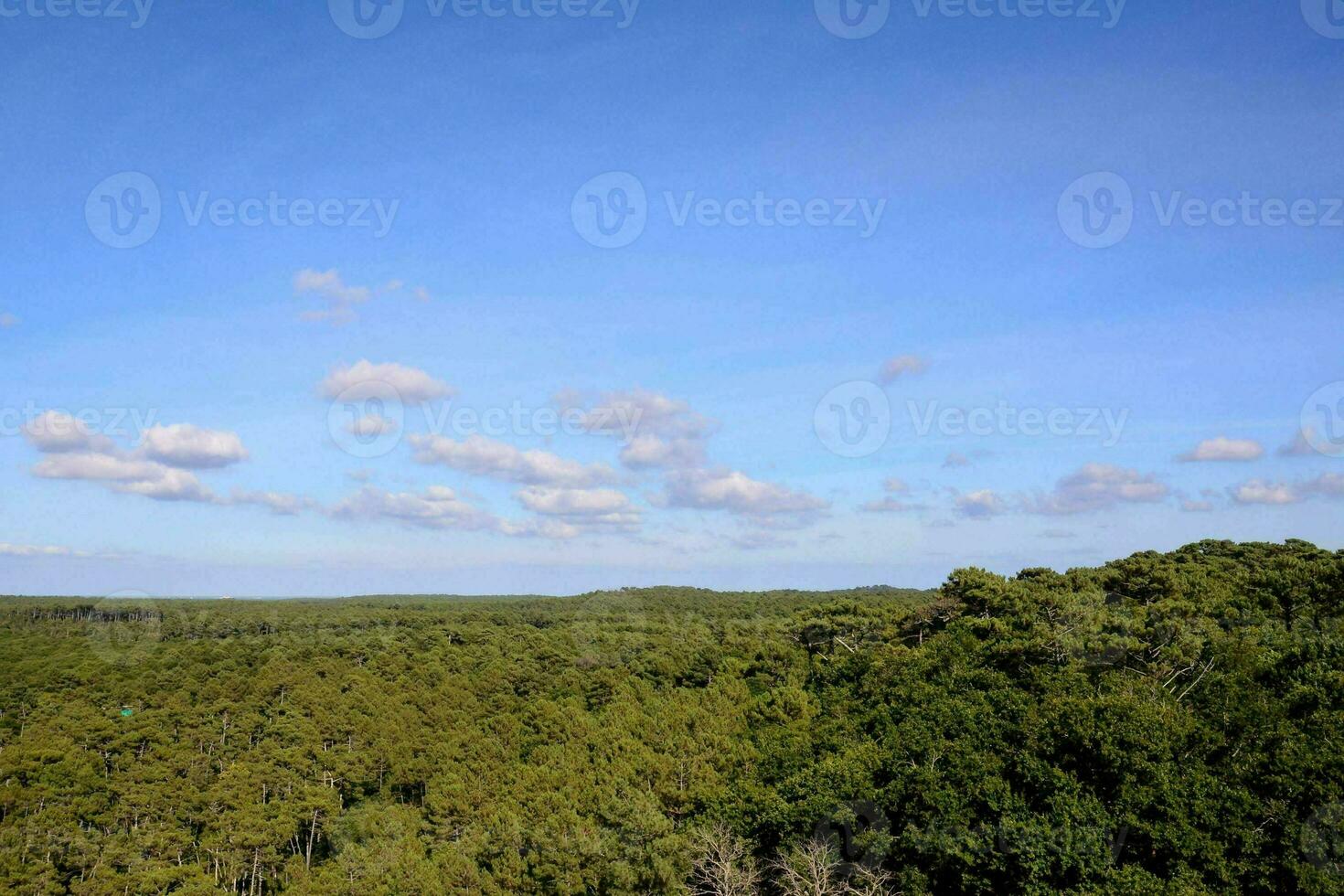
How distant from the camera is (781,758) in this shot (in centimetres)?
4294

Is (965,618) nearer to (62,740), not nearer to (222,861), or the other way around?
(222,861)

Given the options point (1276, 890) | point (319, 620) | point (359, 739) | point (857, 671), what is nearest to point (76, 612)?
point (319, 620)

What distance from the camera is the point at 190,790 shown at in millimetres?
55312

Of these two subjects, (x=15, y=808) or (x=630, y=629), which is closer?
(x=15, y=808)

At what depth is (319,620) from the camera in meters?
142

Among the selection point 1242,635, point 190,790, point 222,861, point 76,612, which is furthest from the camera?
point 76,612

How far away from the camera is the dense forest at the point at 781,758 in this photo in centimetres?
3052

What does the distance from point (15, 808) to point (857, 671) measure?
51.7m

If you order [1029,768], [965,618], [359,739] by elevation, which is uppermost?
[965,618]

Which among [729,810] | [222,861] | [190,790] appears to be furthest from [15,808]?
[729,810]

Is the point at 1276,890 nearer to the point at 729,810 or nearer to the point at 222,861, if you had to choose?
the point at 729,810

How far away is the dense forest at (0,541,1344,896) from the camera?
3052 cm

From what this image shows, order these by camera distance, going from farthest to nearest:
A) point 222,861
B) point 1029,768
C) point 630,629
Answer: point 630,629, point 222,861, point 1029,768

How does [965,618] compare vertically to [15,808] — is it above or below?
above
